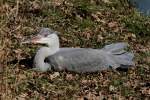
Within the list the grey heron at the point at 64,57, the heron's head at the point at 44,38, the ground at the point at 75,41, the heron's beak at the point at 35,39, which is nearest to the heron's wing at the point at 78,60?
the grey heron at the point at 64,57

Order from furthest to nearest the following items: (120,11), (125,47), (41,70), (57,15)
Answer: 1. (120,11)
2. (57,15)
3. (125,47)
4. (41,70)

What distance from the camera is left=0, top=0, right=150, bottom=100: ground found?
29.2 ft

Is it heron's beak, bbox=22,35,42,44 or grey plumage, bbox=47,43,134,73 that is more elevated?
heron's beak, bbox=22,35,42,44

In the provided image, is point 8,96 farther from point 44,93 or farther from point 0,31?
point 44,93

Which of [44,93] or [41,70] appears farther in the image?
[41,70]

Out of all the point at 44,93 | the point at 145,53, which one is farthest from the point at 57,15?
the point at 44,93

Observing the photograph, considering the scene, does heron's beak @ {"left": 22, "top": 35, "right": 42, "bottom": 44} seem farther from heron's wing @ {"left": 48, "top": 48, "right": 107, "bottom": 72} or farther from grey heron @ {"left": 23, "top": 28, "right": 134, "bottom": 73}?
heron's wing @ {"left": 48, "top": 48, "right": 107, "bottom": 72}

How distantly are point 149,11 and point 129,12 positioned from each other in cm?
54

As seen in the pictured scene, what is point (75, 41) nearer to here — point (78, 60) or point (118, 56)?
point (118, 56)

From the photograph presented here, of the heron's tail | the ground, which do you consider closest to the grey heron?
the heron's tail

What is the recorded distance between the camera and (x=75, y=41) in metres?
11.0

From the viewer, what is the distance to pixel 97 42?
11.1m

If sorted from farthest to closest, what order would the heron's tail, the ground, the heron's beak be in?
the heron's tail
the heron's beak
the ground

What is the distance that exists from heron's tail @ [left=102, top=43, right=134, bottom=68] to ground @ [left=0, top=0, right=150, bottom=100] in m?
0.14
